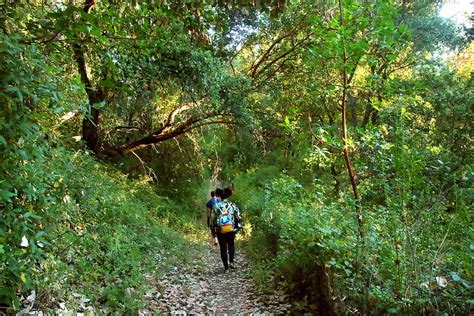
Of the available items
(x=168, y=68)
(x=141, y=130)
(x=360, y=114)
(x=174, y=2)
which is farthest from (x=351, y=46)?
(x=360, y=114)

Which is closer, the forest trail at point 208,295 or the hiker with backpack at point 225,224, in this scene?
the forest trail at point 208,295

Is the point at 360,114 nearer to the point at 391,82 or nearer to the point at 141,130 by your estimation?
the point at 141,130

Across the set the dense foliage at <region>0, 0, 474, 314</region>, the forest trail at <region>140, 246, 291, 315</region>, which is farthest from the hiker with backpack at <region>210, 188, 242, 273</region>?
the dense foliage at <region>0, 0, 474, 314</region>

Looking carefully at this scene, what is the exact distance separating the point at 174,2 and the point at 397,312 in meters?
3.82

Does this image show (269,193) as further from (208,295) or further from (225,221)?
(208,295)

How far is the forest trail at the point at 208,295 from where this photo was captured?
Answer: 5473 mm

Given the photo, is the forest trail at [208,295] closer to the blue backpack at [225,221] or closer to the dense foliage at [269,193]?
the dense foliage at [269,193]

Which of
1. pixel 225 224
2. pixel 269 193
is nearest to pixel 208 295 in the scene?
pixel 225 224

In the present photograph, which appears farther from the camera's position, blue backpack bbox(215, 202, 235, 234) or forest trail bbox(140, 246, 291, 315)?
blue backpack bbox(215, 202, 235, 234)

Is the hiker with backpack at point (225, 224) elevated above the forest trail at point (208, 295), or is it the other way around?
the hiker with backpack at point (225, 224)

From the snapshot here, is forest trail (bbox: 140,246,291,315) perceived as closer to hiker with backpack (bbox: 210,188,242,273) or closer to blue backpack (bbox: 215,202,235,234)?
hiker with backpack (bbox: 210,188,242,273)

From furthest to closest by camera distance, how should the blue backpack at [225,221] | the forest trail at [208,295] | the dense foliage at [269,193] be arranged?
1. the blue backpack at [225,221]
2. the forest trail at [208,295]
3. the dense foliage at [269,193]

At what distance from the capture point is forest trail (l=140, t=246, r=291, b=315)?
547cm

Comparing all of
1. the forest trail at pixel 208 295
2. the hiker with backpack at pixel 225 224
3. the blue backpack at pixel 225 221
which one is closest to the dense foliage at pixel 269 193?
the forest trail at pixel 208 295
